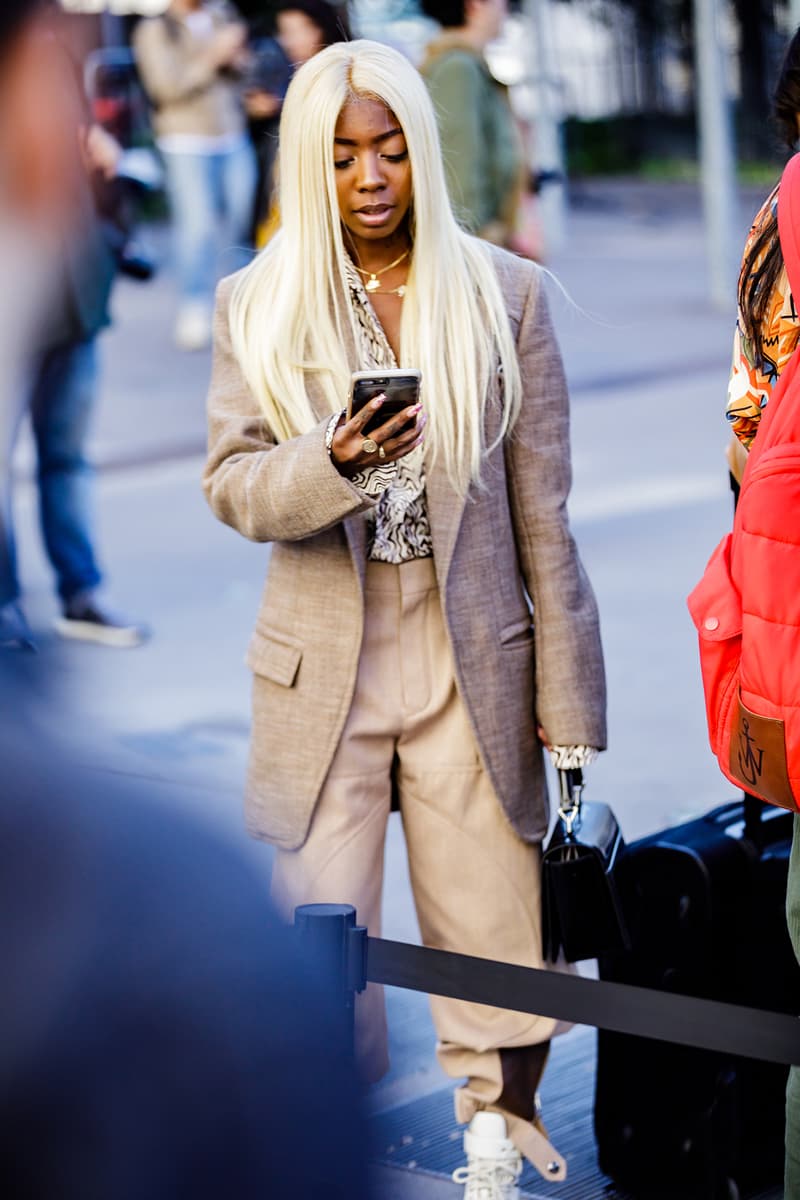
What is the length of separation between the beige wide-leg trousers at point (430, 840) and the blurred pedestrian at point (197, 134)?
10.2 meters

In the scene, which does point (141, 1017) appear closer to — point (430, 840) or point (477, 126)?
point (430, 840)

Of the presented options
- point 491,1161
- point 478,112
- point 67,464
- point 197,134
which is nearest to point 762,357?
point 491,1161

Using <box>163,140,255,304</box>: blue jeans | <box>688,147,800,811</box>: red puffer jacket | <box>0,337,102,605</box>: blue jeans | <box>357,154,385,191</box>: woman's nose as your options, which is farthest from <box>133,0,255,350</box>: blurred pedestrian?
<box>688,147,800,811</box>: red puffer jacket

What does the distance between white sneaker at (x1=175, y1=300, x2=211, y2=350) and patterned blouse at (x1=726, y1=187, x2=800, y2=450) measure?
35.1 ft

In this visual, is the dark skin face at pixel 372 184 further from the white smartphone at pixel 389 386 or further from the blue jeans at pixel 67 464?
the blue jeans at pixel 67 464

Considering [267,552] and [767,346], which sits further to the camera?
[267,552]

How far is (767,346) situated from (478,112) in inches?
222

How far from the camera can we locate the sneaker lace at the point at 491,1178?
310cm

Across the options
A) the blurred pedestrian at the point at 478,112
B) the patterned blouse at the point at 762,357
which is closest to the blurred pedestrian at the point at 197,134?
the blurred pedestrian at the point at 478,112

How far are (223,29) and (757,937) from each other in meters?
11.5

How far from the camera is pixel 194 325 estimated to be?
43.2 feet

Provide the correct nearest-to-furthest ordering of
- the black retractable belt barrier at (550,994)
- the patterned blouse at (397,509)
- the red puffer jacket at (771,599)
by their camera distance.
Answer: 1. the red puffer jacket at (771,599)
2. the black retractable belt barrier at (550,994)
3. the patterned blouse at (397,509)

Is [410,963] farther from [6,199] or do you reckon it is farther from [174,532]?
[174,532]

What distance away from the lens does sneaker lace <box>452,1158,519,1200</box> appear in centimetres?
310
